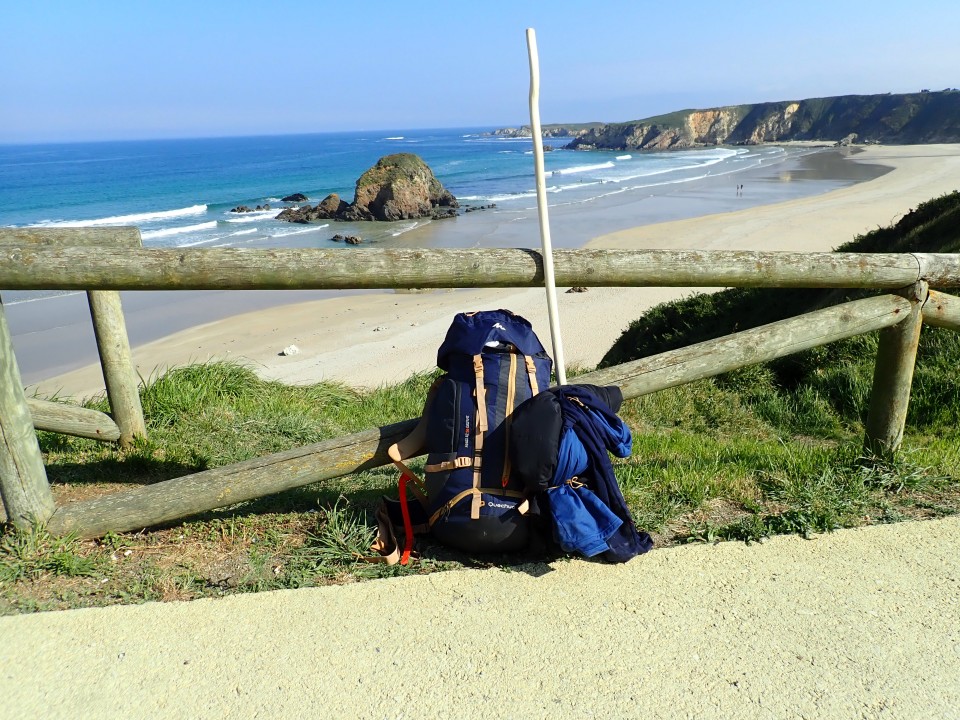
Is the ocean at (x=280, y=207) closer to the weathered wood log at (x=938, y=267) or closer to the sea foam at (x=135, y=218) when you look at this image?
the sea foam at (x=135, y=218)

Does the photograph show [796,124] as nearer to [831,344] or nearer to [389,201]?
[389,201]

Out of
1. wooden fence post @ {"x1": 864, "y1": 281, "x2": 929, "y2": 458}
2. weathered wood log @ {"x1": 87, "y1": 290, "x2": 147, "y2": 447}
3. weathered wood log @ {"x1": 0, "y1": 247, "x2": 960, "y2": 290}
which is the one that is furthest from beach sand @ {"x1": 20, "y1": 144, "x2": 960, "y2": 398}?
wooden fence post @ {"x1": 864, "y1": 281, "x2": 929, "y2": 458}

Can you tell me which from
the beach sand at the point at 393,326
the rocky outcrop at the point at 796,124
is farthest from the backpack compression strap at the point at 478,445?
the rocky outcrop at the point at 796,124

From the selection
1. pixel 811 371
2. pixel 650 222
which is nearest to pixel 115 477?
pixel 811 371

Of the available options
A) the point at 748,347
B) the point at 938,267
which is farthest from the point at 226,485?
the point at 938,267

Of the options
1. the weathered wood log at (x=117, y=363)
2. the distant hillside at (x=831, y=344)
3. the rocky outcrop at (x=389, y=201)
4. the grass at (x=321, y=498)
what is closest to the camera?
the grass at (x=321, y=498)

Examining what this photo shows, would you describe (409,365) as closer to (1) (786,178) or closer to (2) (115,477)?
(2) (115,477)

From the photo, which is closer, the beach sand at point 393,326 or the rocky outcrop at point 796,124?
the beach sand at point 393,326

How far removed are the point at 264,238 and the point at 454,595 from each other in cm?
3011

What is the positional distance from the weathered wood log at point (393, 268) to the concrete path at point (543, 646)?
1.21 metres

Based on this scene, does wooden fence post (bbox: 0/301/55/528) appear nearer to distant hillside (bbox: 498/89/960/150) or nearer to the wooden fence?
the wooden fence

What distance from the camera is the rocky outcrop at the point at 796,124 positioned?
9094 centimetres

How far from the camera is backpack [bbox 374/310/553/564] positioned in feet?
9.94

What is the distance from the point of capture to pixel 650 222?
29344mm
